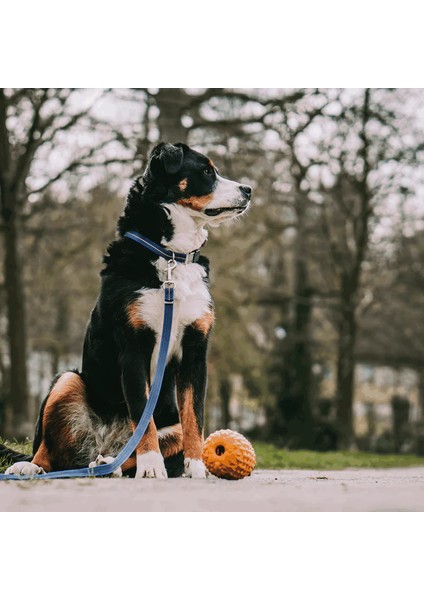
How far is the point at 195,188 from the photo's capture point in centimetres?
473

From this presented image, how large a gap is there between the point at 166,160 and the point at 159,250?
0.56 metres

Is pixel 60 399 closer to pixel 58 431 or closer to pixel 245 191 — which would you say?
pixel 58 431

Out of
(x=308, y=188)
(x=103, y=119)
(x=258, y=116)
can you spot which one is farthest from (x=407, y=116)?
(x=103, y=119)

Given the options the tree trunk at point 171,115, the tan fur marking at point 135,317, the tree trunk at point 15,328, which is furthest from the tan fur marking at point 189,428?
the tree trunk at point 15,328

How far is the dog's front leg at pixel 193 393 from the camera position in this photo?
175 inches

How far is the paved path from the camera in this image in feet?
12.9

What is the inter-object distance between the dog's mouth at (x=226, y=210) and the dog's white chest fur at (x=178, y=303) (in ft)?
1.23

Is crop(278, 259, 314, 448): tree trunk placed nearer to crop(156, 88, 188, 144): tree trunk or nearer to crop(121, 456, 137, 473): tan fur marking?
crop(156, 88, 188, 144): tree trunk

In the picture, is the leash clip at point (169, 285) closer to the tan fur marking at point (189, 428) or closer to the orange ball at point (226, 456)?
the tan fur marking at point (189, 428)

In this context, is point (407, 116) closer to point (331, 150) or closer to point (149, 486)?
point (331, 150)

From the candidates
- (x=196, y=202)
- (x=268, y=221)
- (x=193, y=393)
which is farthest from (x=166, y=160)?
(x=268, y=221)

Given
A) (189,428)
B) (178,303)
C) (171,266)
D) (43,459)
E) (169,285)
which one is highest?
(171,266)

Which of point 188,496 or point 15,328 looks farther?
point 15,328

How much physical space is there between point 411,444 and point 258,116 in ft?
35.4
